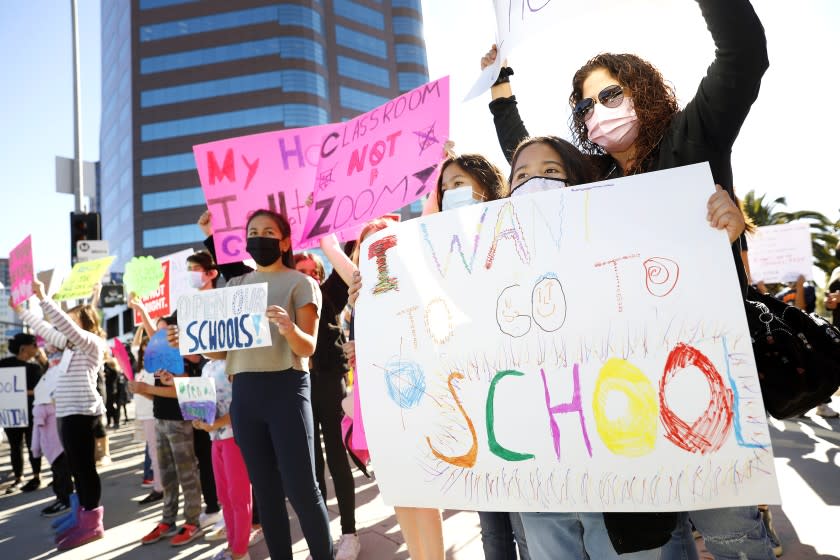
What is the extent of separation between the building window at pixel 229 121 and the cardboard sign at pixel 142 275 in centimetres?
4235

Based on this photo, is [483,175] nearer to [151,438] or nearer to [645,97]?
[645,97]

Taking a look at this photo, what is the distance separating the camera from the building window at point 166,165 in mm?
45969

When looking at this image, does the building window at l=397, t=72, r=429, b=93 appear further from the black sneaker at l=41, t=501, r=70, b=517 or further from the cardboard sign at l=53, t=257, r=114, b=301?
the black sneaker at l=41, t=501, r=70, b=517

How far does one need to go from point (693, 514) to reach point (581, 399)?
0.51 metres

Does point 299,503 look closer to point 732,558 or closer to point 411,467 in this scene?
point 411,467

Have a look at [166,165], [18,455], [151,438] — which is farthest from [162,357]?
[166,165]

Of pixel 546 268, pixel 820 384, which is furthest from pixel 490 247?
pixel 820 384

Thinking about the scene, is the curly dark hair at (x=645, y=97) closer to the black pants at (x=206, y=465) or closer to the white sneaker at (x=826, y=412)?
the black pants at (x=206, y=465)

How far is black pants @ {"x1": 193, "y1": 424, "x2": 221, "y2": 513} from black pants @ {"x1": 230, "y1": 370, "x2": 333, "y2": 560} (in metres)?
1.72

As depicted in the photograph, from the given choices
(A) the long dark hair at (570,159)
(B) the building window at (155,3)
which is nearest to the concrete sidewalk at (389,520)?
(A) the long dark hair at (570,159)

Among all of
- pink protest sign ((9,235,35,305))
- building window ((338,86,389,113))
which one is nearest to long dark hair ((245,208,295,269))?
pink protest sign ((9,235,35,305))

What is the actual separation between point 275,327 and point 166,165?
50076 mm

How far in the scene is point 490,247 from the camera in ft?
4.72

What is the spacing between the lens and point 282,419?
2375 millimetres
